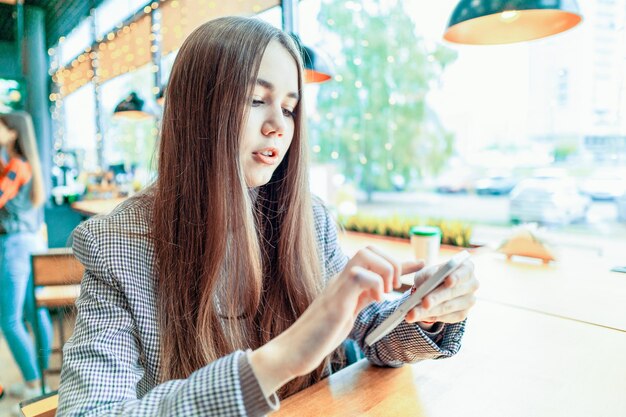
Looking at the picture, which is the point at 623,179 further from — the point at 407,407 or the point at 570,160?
the point at 407,407

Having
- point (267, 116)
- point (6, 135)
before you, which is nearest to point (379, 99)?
point (6, 135)

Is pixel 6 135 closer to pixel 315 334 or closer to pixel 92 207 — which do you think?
pixel 92 207

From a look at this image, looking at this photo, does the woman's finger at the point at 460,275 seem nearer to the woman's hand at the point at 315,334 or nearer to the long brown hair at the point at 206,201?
the woman's hand at the point at 315,334

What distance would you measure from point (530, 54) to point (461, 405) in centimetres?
278

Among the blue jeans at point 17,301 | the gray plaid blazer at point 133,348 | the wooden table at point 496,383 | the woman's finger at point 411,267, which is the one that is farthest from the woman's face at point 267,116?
the blue jeans at point 17,301

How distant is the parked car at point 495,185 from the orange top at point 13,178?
10.6 feet

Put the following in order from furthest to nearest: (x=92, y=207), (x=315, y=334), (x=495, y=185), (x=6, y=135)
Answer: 1. (x=92, y=207)
2. (x=495, y=185)
3. (x=6, y=135)
4. (x=315, y=334)

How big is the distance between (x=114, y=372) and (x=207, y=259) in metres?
0.26

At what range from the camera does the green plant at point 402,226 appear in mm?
2834

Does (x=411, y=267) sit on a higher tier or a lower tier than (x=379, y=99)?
lower

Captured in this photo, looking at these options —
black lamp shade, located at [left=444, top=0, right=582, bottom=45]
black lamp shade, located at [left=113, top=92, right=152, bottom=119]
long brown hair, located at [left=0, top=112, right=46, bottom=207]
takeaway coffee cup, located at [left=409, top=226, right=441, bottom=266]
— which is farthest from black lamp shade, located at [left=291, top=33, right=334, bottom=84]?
black lamp shade, located at [left=113, top=92, right=152, bottom=119]

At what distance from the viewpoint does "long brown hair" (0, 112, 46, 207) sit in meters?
2.99

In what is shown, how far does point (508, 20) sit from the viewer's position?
178cm

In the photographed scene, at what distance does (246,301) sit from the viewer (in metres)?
1.01
